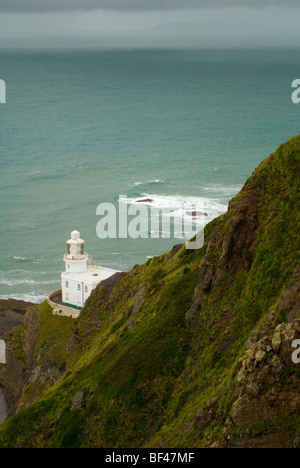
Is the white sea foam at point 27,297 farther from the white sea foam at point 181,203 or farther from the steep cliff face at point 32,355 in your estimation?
the white sea foam at point 181,203

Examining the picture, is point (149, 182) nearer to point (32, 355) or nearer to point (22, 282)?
point (22, 282)

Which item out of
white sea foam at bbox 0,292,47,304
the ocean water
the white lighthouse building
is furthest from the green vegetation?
the ocean water

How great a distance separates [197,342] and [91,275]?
27.1 m

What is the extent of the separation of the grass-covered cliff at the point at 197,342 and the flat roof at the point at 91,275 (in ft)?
61.3

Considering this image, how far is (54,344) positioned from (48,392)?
16377 mm

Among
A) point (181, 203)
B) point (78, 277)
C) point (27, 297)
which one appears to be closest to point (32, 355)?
point (78, 277)

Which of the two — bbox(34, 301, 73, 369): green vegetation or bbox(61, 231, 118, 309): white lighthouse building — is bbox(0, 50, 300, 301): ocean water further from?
bbox(34, 301, 73, 369): green vegetation

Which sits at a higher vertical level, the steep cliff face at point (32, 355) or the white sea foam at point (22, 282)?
the white sea foam at point (22, 282)

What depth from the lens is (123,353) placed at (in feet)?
129

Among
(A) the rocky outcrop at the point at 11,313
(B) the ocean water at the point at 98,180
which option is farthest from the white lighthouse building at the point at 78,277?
(B) the ocean water at the point at 98,180

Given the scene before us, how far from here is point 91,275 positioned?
6412 cm

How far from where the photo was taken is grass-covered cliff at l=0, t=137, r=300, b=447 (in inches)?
1258

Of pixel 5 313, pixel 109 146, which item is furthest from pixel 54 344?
pixel 109 146

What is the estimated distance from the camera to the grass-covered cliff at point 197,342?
105 ft
